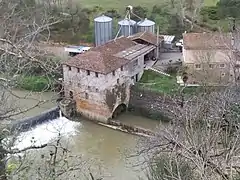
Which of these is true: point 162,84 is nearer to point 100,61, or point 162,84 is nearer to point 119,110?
point 119,110

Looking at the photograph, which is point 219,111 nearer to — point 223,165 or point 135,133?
point 223,165

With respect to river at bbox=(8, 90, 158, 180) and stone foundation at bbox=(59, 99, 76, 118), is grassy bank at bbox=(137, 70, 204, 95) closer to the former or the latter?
river at bbox=(8, 90, 158, 180)

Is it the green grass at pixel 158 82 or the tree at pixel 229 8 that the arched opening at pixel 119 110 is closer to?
the green grass at pixel 158 82

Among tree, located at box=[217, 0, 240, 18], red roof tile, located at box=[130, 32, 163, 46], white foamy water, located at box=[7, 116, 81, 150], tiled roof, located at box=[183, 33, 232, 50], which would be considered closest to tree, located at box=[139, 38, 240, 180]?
tiled roof, located at box=[183, 33, 232, 50]

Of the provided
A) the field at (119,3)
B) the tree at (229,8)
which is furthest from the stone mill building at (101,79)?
the field at (119,3)

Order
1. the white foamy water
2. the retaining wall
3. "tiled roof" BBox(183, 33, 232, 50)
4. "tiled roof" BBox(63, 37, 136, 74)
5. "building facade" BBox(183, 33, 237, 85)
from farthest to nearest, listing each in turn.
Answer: "tiled roof" BBox(183, 33, 232, 50), "building facade" BBox(183, 33, 237, 85), "tiled roof" BBox(63, 37, 136, 74), the retaining wall, the white foamy water
